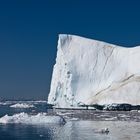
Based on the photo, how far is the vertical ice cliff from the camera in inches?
2360

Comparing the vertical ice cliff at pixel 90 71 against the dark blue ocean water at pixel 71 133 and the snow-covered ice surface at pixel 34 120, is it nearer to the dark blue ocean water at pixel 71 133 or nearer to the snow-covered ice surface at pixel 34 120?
the snow-covered ice surface at pixel 34 120

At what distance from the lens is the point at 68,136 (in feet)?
96.4

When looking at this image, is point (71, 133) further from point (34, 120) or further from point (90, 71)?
point (90, 71)

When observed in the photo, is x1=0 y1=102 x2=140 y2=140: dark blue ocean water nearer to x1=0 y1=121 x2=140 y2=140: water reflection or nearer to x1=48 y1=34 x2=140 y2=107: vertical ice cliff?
x1=0 y1=121 x2=140 y2=140: water reflection

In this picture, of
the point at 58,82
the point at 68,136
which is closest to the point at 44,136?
the point at 68,136

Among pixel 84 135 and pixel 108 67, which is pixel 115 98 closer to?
pixel 108 67

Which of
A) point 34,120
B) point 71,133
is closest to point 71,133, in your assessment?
point 71,133

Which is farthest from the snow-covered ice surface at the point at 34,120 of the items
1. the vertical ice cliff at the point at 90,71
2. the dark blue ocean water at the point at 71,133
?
the vertical ice cliff at the point at 90,71

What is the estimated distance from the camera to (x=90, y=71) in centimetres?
6147

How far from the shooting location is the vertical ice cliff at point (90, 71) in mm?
59938

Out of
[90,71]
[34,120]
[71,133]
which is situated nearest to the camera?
[71,133]

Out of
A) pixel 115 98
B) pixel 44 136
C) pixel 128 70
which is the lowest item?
pixel 44 136

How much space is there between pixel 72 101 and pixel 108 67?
6.75 meters

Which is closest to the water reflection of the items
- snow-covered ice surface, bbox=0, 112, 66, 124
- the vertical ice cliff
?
snow-covered ice surface, bbox=0, 112, 66, 124
